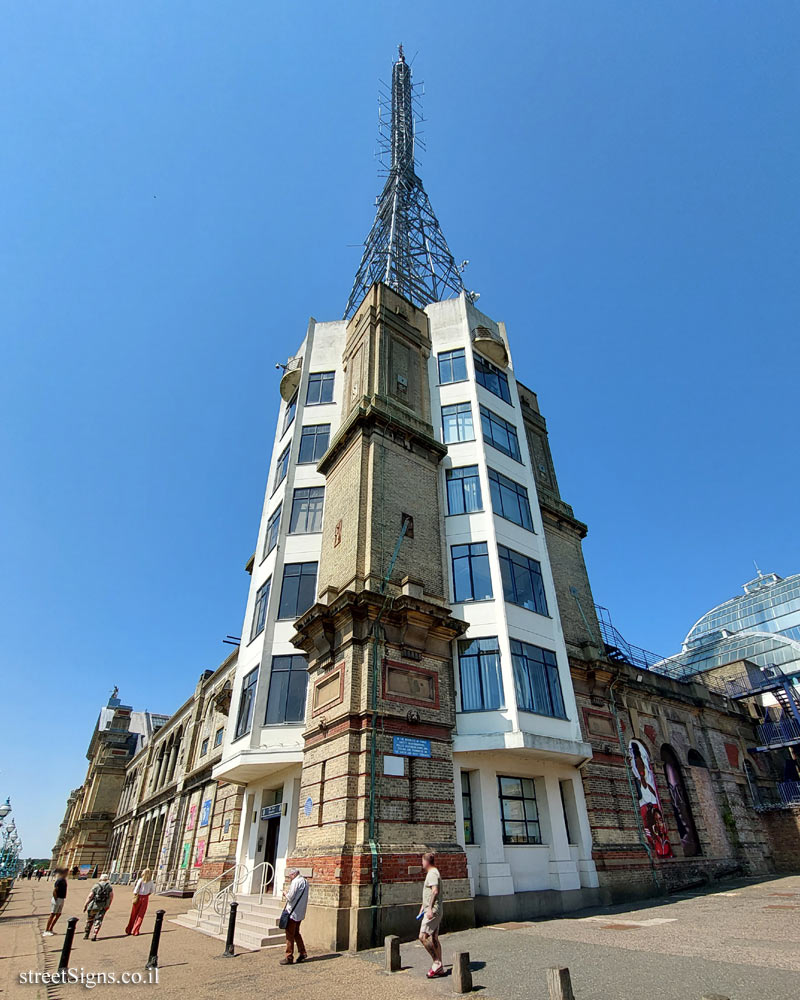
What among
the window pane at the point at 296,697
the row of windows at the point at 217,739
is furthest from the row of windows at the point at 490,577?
the row of windows at the point at 217,739

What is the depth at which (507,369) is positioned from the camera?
25312 millimetres

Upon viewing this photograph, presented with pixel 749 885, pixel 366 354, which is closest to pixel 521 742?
pixel 749 885

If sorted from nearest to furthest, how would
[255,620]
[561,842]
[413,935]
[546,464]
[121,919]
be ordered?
[413,935] < [561,842] < [121,919] < [255,620] < [546,464]

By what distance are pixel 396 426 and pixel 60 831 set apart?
12421 centimetres

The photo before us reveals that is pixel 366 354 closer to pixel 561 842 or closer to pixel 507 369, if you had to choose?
pixel 507 369

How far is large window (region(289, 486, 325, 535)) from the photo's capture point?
67.9 feet

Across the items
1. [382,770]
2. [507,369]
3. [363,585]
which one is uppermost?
[507,369]

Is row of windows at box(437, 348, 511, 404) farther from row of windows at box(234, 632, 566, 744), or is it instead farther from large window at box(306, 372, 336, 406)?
row of windows at box(234, 632, 566, 744)

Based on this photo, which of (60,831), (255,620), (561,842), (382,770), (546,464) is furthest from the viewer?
(60,831)

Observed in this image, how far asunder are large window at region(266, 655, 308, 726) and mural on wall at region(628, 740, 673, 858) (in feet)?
44.3

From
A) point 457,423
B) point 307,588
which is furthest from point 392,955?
point 457,423

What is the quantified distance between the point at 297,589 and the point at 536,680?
9006 mm

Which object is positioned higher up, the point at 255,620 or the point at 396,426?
the point at 396,426

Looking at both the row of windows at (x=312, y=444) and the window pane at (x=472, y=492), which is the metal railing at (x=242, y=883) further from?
the row of windows at (x=312, y=444)
